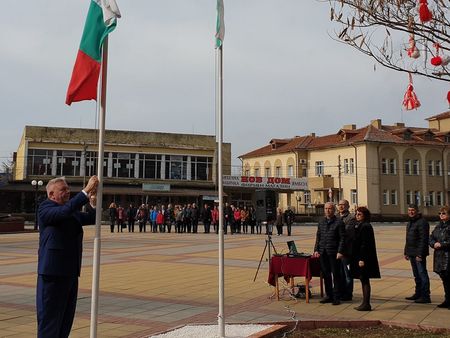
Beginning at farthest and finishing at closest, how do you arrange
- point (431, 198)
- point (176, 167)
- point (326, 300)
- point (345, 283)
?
point (431, 198) < point (176, 167) < point (345, 283) < point (326, 300)

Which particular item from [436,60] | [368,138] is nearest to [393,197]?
[368,138]

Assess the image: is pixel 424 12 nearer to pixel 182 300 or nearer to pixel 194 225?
pixel 182 300

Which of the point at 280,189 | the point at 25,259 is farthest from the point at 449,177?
the point at 25,259

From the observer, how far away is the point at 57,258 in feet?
15.5

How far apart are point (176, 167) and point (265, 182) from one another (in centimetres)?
1024

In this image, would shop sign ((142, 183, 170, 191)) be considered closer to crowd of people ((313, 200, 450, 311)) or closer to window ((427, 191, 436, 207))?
window ((427, 191, 436, 207))

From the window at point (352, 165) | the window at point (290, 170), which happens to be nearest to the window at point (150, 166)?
the window at point (290, 170)

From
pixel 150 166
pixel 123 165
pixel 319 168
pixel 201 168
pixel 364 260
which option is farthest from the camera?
pixel 319 168

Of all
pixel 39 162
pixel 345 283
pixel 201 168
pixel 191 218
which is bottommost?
pixel 345 283

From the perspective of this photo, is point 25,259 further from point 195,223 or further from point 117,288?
point 195,223

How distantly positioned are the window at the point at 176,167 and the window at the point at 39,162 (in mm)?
12549

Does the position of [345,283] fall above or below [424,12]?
below

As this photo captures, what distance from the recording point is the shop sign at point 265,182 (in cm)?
5562

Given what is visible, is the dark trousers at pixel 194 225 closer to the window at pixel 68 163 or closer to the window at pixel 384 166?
the window at pixel 68 163
